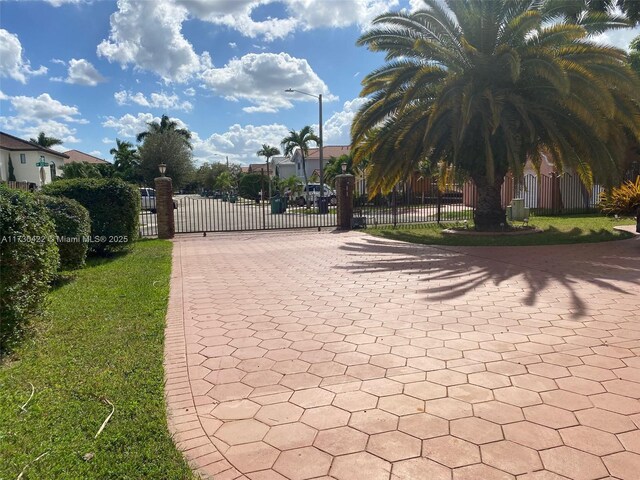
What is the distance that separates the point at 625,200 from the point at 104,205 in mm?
16021

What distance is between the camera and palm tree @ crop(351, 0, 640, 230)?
10.9m

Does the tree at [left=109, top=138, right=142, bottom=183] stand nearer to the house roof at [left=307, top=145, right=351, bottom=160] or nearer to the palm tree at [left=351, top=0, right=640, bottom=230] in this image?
the house roof at [left=307, top=145, right=351, bottom=160]

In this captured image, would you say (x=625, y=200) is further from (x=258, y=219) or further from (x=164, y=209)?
(x=164, y=209)

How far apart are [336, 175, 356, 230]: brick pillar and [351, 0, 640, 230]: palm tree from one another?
10.2ft

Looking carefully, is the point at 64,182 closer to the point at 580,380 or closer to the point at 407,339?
the point at 407,339

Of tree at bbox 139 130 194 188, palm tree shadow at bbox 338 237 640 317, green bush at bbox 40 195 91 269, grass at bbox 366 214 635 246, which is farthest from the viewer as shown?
tree at bbox 139 130 194 188

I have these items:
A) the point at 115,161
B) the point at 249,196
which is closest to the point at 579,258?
the point at 249,196

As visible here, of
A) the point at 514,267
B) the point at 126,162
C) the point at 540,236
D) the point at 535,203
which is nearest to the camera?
the point at 514,267

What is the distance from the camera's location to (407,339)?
445 cm

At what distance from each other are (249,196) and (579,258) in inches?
1581


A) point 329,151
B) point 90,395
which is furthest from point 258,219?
point 329,151

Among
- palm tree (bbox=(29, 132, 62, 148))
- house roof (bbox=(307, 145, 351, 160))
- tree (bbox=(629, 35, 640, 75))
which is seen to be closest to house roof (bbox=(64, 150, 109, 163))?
palm tree (bbox=(29, 132, 62, 148))

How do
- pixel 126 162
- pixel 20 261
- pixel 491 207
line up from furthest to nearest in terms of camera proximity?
pixel 126 162 → pixel 491 207 → pixel 20 261

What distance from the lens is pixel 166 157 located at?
4775cm
